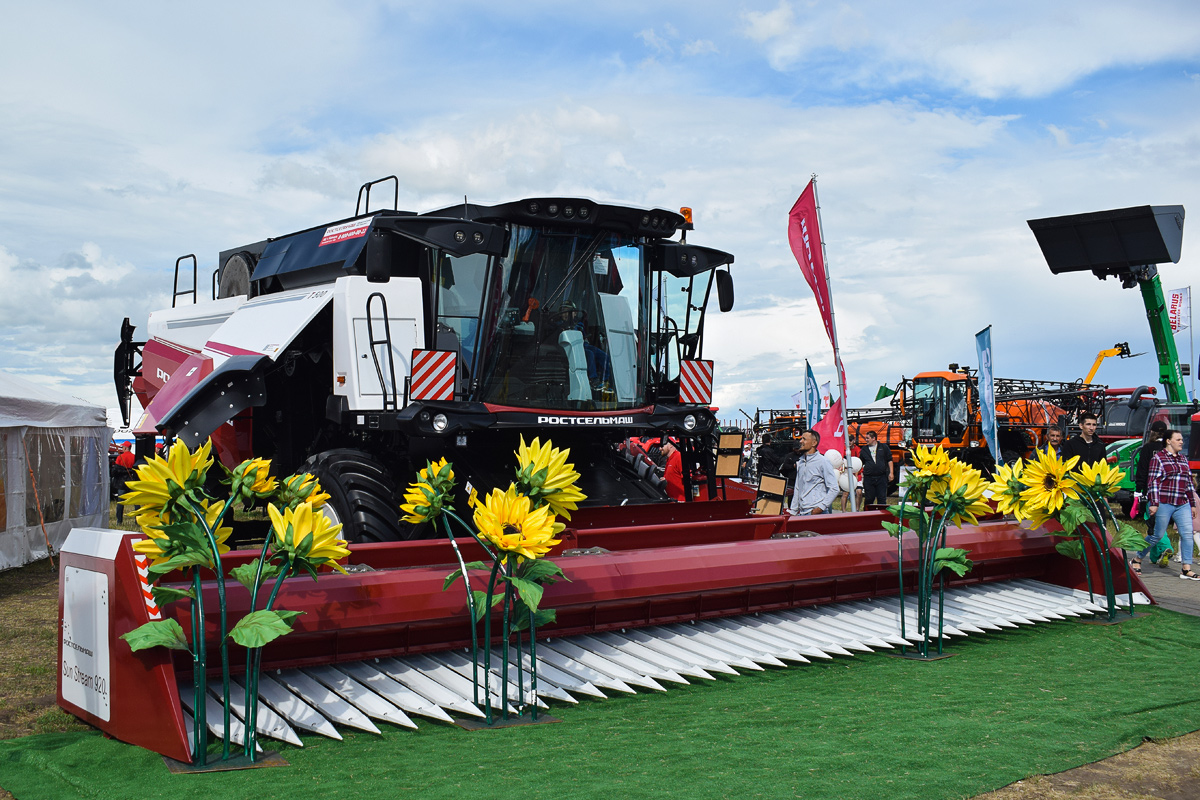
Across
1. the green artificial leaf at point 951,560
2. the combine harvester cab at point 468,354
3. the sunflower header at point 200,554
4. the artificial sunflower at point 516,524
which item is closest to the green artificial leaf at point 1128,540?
the green artificial leaf at point 951,560

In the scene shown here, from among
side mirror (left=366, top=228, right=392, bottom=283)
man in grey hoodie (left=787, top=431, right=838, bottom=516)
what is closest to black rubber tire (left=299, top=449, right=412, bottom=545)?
side mirror (left=366, top=228, right=392, bottom=283)

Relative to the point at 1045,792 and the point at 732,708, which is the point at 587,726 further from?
the point at 1045,792

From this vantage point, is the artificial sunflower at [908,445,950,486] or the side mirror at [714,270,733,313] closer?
the artificial sunflower at [908,445,950,486]

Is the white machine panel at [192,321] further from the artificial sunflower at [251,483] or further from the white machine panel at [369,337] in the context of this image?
the artificial sunflower at [251,483]

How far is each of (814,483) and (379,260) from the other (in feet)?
15.1

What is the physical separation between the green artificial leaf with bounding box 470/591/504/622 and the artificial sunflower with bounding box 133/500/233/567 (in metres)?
1.23

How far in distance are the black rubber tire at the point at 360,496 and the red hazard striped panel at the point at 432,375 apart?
1.90 ft

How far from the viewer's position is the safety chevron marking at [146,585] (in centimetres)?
409

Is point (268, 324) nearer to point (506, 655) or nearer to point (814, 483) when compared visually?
point (506, 655)

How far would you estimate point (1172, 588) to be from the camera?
8.86 metres

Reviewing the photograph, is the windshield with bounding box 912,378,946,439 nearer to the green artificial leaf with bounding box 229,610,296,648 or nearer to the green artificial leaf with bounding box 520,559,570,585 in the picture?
the green artificial leaf with bounding box 520,559,570,585

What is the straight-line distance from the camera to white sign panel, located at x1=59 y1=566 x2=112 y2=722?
429cm

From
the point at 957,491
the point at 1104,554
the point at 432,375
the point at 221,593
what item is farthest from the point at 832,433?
the point at 221,593

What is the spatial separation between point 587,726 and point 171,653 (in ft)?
5.97
